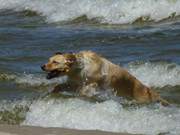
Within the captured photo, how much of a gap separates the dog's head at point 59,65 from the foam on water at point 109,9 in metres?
8.44

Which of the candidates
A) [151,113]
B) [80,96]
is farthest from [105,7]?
[151,113]

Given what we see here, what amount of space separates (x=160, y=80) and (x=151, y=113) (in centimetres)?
258

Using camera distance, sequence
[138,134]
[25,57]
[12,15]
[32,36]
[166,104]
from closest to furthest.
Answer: [138,134], [166,104], [25,57], [32,36], [12,15]

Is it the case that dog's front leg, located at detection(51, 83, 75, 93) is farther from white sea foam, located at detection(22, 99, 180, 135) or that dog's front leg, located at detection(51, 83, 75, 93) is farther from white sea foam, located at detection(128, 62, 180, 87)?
white sea foam, located at detection(128, 62, 180, 87)

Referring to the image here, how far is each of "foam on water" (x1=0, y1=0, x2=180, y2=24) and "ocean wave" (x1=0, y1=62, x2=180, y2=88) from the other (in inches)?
252

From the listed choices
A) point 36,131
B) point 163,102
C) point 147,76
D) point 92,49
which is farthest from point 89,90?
point 92,49

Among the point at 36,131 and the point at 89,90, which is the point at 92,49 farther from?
the point at 36,131

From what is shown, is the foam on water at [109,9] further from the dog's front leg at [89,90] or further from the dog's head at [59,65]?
the dog's head at [59,65]

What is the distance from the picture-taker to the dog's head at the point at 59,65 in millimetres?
9352

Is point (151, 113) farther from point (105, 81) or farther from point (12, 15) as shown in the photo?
point (12, 15)

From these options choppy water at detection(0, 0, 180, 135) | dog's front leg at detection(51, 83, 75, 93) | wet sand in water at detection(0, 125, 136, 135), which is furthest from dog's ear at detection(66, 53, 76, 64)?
wet sand in water at detection(0, 125, 136, 135)

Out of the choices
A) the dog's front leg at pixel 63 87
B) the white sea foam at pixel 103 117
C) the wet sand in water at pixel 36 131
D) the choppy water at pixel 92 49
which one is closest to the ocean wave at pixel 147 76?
the choppy water at pixel 92 49

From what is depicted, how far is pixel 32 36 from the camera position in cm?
1586

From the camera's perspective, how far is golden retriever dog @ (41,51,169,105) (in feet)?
30.9
